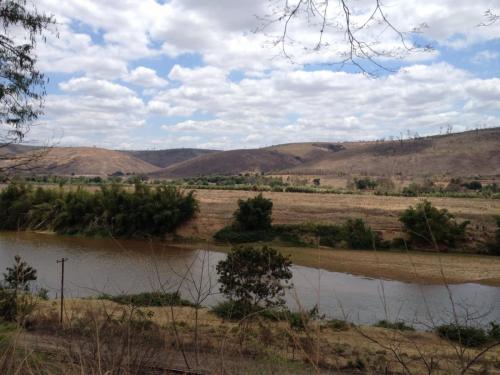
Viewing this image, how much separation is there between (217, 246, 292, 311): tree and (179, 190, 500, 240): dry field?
20.2 meters

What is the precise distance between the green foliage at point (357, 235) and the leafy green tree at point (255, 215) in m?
5.41

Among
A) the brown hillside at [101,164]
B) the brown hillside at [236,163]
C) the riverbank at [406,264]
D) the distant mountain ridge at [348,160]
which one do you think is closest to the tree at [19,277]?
the riverbank at [406,264]

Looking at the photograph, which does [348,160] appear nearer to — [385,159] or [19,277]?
[385,159]

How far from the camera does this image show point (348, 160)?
113 m

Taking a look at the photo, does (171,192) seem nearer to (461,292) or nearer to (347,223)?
(347,223)

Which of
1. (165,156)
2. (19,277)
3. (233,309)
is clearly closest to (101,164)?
(165,156)

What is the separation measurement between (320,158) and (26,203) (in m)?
94.0

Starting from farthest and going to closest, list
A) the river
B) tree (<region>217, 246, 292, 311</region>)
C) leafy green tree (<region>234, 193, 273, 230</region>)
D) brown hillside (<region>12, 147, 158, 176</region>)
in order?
1. brown hillside (<region>12, 147, 158, 176</region>)
2. leafy green tree (<region>234, 193, 273, 230</region>)
3. the river
4. tree (<region>217, 246, 292, 311</region>)

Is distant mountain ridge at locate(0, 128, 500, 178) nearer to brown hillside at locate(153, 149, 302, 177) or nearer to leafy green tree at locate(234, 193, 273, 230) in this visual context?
brown hillside at locate(153, 149, 302, 177)

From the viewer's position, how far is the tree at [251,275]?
13586 millimetres

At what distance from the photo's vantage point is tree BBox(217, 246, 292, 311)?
44.6ft

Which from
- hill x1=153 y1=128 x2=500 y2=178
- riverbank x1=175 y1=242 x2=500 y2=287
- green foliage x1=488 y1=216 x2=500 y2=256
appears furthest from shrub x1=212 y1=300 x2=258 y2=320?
hill x1=153 y1=128 x2=500 y2=178

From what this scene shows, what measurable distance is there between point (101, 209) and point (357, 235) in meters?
19.3

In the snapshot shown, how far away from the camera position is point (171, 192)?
3866cm
